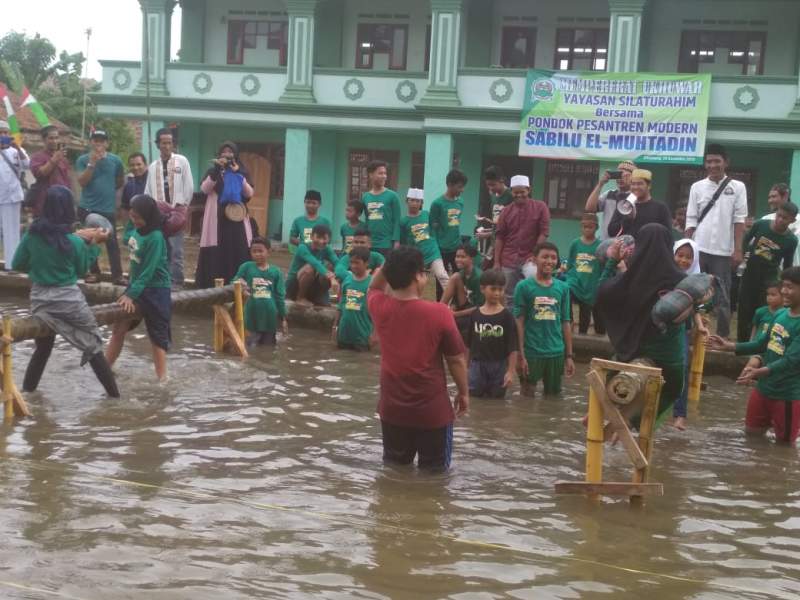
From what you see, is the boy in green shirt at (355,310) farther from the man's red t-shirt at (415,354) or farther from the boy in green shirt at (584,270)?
the man's red t-shirt at (415,354)

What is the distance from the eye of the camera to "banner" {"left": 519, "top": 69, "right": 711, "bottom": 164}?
20672mm

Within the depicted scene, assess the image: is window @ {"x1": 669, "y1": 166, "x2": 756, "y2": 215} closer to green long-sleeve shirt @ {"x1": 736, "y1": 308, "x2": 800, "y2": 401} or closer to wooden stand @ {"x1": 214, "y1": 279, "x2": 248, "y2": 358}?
wooden stand @ {"x1": 214, "y1": 279, "x2": 248, "y2": 358}

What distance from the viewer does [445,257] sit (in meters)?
12.2

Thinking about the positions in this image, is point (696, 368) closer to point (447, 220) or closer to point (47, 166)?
point (447, 220)

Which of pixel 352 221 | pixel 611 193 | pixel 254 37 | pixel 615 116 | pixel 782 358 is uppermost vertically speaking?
pixel 254 37

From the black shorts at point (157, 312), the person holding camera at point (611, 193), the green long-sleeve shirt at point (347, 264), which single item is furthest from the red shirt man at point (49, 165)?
the person holding camera at point (611, 193)

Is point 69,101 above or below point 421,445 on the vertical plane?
above

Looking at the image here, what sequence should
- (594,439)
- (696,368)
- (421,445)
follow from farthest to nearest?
(696,368) < (421,445) < (594,439)

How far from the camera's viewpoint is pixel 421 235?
38.5 feet

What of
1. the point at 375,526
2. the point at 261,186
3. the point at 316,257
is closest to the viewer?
the point at 375,526

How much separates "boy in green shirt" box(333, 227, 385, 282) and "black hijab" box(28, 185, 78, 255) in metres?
3.76

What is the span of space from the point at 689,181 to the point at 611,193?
1291cm

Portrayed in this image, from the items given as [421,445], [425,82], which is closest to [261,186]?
[425,82]

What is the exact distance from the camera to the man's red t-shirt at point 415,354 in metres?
6.06
